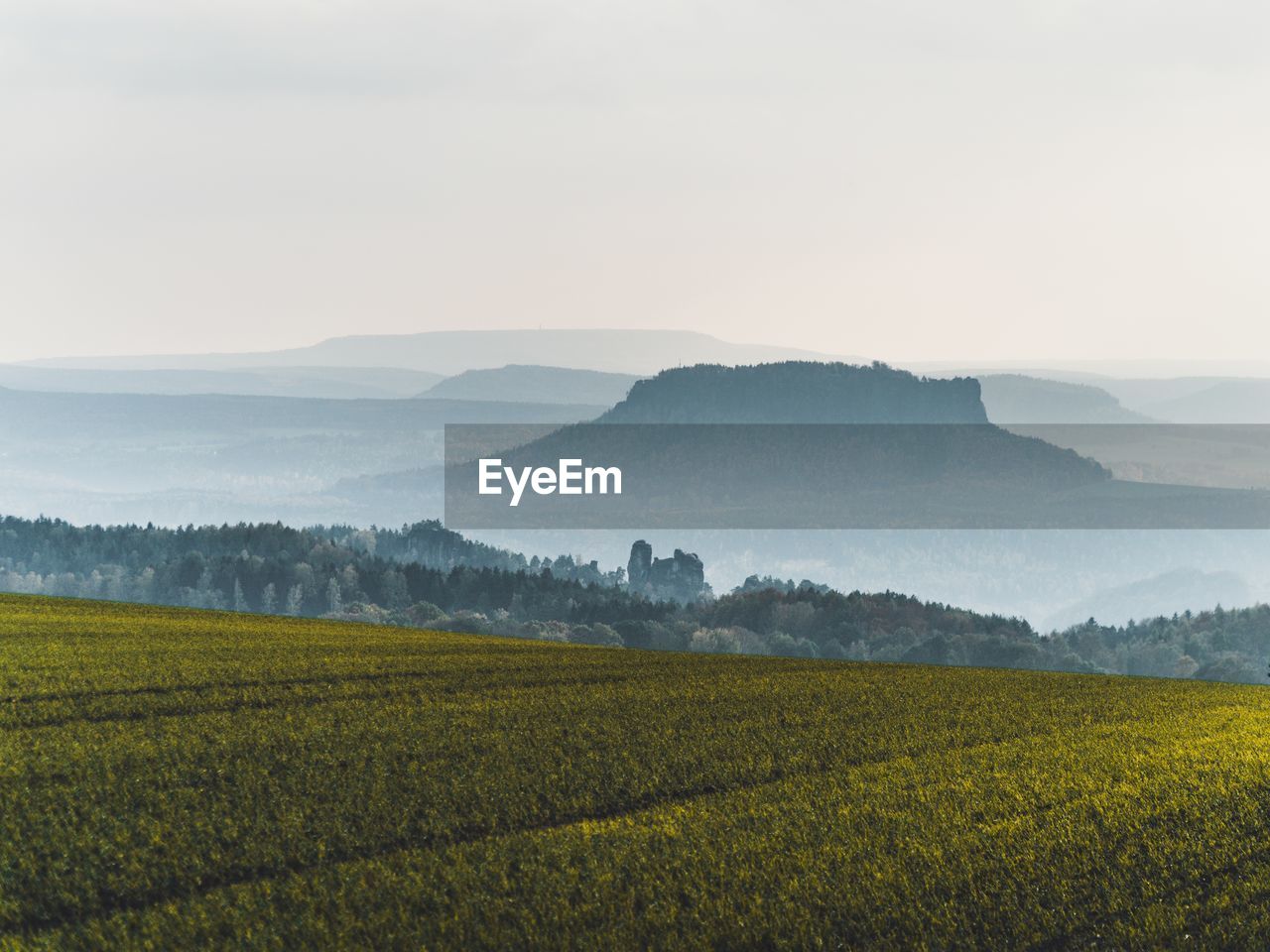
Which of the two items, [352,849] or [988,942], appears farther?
[352,849]

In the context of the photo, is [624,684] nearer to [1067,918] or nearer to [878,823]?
[878,823]

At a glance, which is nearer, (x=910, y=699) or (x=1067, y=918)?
(x=1067, y=918)

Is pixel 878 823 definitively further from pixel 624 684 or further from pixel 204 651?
pixel 204 651

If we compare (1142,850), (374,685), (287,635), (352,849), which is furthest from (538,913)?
(287,635)

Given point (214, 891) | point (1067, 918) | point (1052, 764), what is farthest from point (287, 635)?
point (1067, 918)

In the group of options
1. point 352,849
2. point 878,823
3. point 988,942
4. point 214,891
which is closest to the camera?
point 988,942

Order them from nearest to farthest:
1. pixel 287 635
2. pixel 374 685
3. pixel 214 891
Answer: pixel 214 891
pixel 374 685
pixel 287 635
